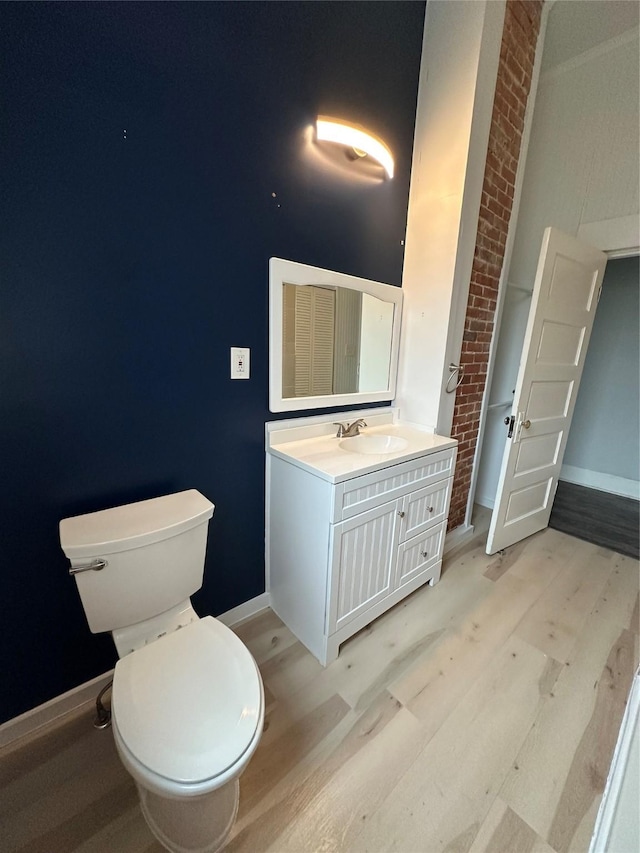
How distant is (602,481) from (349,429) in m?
3.32

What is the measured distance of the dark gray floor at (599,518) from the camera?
247 cm

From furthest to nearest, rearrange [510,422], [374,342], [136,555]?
[510,422] → [374,342] → [136,555]

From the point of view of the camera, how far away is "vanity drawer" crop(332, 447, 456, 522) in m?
1.26

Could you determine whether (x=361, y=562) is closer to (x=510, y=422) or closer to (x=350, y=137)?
(x=510, y=422)

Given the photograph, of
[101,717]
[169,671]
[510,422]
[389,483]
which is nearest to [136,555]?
[169,671]

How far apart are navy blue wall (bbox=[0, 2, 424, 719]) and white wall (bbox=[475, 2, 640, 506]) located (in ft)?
4.50

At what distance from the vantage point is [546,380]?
209cm

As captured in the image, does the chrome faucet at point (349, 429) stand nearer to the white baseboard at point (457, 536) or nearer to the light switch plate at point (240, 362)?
the light switch plate at point (240, 362)

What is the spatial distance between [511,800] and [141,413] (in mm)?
1710

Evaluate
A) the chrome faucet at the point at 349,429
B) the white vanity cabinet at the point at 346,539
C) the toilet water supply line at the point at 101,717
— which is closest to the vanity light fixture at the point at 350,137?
the chrome faucet at the point at 349,429

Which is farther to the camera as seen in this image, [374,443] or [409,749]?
[374,443]

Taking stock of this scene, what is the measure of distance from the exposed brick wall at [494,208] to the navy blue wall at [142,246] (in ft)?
2.13

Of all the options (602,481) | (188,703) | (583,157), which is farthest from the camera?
(602,481)

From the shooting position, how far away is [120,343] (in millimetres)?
1100
